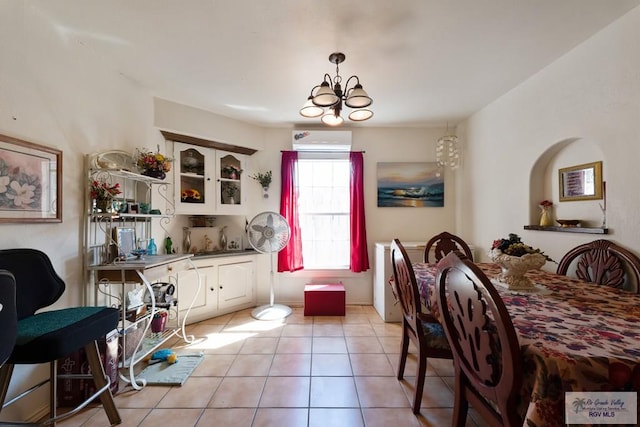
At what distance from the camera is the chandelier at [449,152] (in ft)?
11.3

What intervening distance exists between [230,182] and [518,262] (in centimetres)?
300

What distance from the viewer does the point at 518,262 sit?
1.49 m

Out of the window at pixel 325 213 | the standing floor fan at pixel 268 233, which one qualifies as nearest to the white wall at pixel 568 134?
the window at pixel 325 213

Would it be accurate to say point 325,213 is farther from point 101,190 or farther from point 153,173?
point 101,190

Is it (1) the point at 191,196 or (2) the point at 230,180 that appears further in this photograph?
(2) the point at 230,180

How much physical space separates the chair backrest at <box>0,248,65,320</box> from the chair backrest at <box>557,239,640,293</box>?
3.26 meters

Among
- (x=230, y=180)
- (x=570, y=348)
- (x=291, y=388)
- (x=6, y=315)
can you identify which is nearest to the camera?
(x=570, y=348)

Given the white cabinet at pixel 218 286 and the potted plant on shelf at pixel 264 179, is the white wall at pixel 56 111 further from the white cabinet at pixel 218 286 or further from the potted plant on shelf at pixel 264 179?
the potted plant on shelf at pixel 264 179

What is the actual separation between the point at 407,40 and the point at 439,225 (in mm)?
2445

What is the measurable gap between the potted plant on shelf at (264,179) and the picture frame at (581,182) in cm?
293

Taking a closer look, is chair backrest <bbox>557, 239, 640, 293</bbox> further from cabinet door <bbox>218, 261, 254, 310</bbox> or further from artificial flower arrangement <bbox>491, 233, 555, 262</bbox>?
cabinet door <bbox>218, 261, 254, 310</bbox>

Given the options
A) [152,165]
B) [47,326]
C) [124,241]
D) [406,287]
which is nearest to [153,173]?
[152,165]

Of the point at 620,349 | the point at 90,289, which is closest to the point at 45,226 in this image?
the point at 90,289

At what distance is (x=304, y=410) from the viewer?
5.51 ft
